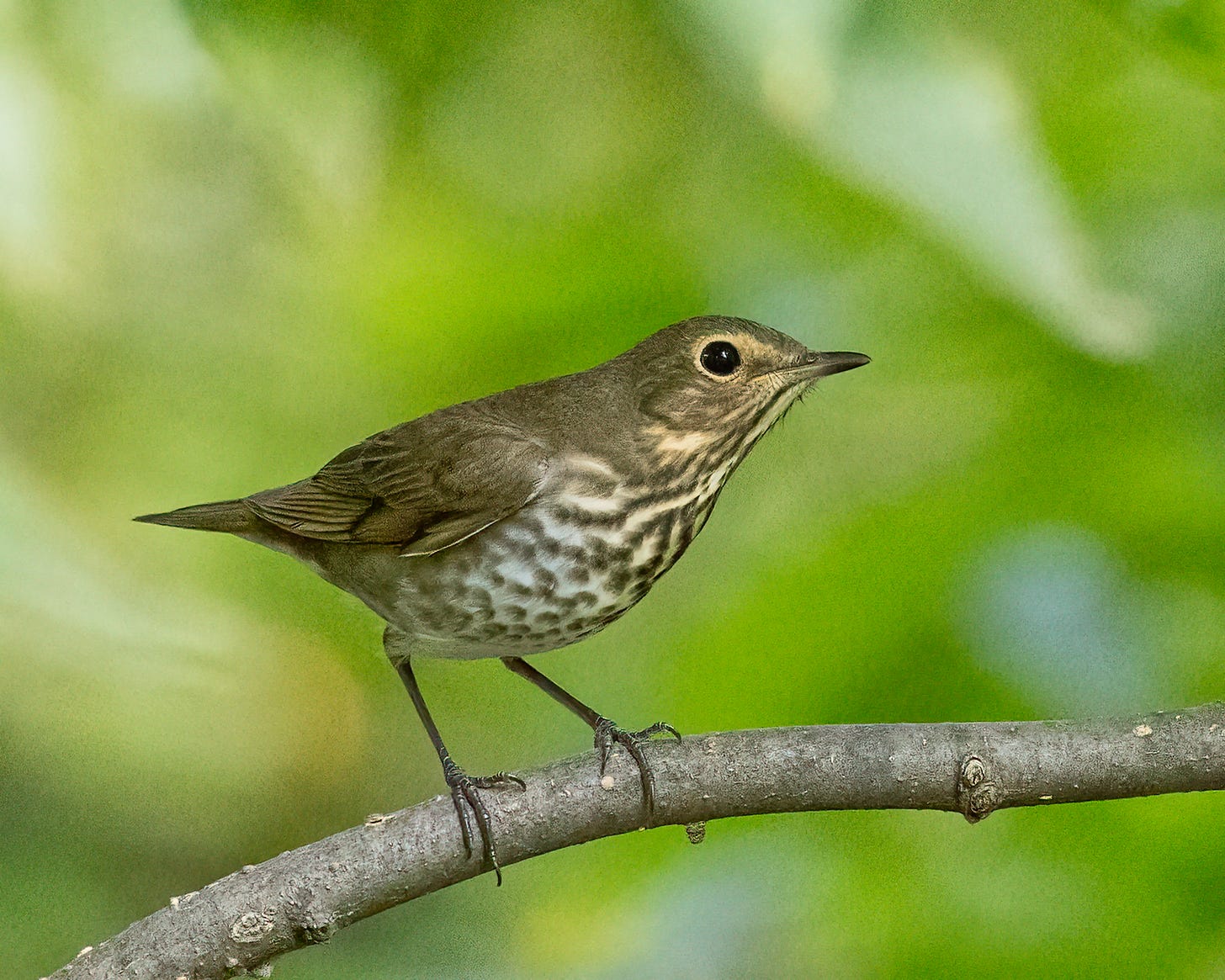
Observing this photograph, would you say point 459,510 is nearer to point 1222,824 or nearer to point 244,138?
point 244,138

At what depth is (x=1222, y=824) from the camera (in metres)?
1.48

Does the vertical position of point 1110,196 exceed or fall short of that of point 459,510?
it exceeds it

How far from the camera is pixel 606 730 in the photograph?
1604 millimetres

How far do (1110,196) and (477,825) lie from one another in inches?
39.0

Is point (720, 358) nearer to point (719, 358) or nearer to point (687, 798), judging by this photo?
point (719, 358)

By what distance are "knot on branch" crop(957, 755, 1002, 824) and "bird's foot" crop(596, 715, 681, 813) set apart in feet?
0.96

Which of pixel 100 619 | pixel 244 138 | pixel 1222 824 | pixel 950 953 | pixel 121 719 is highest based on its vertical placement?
pixel 244 138

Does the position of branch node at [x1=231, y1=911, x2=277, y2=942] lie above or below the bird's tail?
below

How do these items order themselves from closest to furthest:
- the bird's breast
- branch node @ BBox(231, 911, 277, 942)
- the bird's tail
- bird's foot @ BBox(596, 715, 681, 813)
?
branch node @ BBox(231, 911, 277, 942), bird's foot @ BBox(596, 715, 681, 813), the bird's breast, the bird's tail

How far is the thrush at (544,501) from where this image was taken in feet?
4.94

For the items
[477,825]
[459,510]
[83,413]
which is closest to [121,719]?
[83,413]

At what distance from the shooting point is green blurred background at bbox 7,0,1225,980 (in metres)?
1.53

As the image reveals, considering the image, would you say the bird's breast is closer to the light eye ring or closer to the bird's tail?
the light eye ring

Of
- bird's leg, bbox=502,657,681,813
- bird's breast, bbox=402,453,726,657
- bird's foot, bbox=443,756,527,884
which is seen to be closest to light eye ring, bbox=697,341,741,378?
bird's breast, bbox=402,453,726,657
